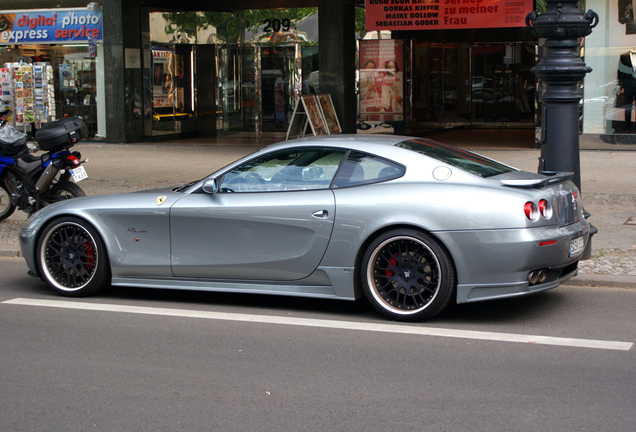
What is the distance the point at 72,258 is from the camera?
6.49m

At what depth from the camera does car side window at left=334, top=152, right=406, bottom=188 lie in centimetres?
573

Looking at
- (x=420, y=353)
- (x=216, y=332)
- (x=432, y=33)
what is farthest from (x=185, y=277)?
(x=432, y=33)

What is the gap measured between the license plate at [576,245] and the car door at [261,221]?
5.67 ft

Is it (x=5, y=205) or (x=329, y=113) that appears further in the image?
(x=329, y=113)

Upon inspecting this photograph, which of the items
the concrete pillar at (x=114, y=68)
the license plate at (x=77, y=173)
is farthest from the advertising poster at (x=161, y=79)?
the license plate at (x=77, y=173)

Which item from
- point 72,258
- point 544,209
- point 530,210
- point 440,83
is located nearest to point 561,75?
point 544,209

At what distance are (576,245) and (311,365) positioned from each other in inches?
87.4

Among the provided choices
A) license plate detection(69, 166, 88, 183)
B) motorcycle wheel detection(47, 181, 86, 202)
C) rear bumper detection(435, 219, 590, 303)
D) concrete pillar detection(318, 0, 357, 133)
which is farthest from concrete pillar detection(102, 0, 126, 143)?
rear bumper detection(435, 219, 590, 303)

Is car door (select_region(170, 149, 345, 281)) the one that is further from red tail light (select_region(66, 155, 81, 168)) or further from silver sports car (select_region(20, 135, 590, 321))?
red tail light (select_region(66, 155, 81, 168))

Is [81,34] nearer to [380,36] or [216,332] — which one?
[380,36]

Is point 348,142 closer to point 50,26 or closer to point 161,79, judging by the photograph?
point 161,79

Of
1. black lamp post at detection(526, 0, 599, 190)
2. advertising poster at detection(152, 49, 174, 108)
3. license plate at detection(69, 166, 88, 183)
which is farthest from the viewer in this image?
advertising poster at detection(152, 49, 174, 108)

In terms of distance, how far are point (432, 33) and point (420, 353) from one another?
1801cm

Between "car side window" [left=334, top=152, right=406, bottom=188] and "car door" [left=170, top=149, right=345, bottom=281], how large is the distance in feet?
0.29
